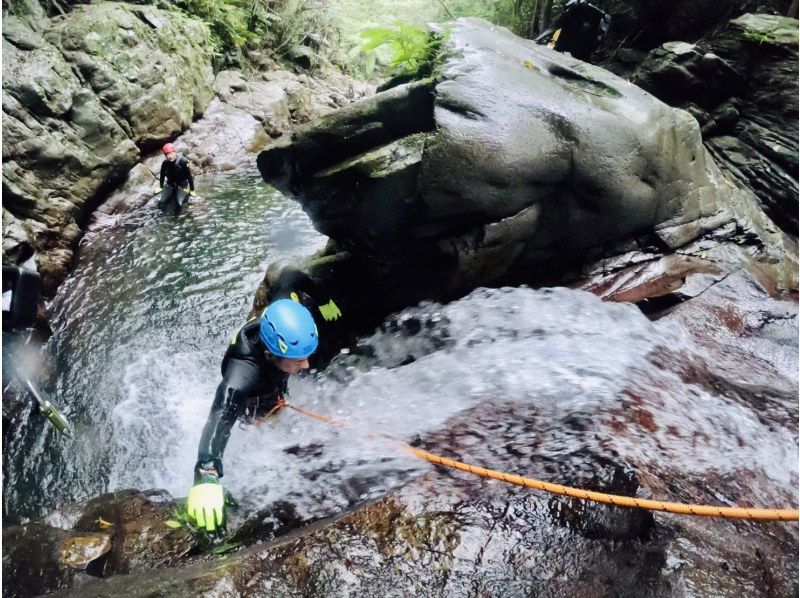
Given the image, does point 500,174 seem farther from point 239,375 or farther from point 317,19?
point 317,19

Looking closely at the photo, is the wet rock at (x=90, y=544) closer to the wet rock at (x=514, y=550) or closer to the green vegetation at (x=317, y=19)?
the wet rock at (x=514, y=550)

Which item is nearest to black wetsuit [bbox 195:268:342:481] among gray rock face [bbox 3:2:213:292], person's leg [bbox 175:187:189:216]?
gray rock face [bbox 3:2:213:292]

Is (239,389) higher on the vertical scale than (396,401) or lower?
higher

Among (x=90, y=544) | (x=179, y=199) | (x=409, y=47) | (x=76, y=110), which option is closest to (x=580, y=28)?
(x=409, y=47)

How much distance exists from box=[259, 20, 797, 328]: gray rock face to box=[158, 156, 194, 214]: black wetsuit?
17.4 ft

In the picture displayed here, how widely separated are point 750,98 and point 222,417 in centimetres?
965

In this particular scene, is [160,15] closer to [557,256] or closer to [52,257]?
[52,257]

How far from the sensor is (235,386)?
134 inches

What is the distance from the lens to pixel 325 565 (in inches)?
97.8

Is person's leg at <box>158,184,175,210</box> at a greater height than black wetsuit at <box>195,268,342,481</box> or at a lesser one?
lesser

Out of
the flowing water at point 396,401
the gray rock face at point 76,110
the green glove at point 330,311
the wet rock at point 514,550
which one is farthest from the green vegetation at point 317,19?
the wet rock at point 514,550

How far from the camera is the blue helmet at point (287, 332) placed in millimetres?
3283

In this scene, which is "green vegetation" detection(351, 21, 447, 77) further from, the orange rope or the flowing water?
the orange rope

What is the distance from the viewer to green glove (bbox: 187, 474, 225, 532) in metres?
3.10
